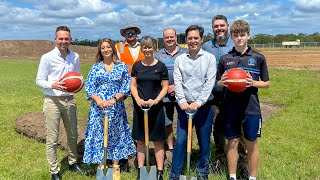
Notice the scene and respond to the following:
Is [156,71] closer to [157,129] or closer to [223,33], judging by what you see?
[157,129]

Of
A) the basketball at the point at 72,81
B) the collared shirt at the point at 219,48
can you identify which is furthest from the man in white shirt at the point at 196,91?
the basketball at the point at 72,81

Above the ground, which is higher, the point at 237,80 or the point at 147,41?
the point at 147,41

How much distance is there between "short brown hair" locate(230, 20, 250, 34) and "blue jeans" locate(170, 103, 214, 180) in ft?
3.59

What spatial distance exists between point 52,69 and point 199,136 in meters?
2.41

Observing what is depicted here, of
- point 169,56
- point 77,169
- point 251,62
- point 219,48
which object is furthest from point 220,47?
point 77,169

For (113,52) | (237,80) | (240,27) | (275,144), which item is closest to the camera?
(237,80)

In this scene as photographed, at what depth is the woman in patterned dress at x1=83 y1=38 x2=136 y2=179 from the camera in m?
5.32

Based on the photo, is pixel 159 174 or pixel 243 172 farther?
pixel 243 172

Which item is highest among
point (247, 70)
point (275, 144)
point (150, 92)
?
point (247, 70)

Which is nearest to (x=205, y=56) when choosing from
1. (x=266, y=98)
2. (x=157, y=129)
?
(x=157, y=129)

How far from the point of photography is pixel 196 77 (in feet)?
16.0

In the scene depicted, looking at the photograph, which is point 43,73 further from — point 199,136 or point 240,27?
point 240,27

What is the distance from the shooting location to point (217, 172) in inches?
222

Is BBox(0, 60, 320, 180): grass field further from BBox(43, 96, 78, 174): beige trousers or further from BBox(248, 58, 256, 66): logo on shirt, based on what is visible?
BBox(248, 58, 256, 66): logo on shirt
